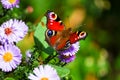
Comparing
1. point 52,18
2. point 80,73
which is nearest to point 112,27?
point 80,73

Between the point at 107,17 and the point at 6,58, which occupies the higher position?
the point at 107,17

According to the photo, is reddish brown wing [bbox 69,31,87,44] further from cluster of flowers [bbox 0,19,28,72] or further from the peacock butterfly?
cluster of flowers [bbox 0,19,28,72]

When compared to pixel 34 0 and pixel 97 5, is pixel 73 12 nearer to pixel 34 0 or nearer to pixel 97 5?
pixel 97 5

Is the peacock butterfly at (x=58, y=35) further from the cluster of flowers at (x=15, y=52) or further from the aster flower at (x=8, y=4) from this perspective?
the aster flower at (x=8, y=4)

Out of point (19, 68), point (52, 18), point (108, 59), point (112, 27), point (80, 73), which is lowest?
point (19, 68)

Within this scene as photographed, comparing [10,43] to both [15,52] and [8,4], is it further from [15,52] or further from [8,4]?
[8,4]
